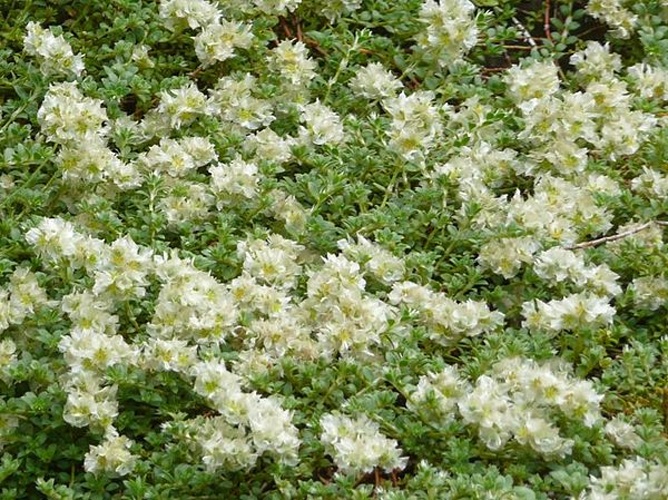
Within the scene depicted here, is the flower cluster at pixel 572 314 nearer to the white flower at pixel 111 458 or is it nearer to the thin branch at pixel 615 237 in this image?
the thin branch at pixel 615 237

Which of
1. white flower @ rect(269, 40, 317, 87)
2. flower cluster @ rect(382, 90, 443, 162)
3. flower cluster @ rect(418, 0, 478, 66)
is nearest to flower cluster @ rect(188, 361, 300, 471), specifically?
flower cluster @ rect(382, 90, 443, 162)

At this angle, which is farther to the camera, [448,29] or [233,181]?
[448,29]

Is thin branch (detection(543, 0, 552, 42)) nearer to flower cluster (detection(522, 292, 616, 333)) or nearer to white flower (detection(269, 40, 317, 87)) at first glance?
white flower (detection(269, 40, 317, 87))

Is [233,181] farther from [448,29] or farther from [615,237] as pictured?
[615,237]

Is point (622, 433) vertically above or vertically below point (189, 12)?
below

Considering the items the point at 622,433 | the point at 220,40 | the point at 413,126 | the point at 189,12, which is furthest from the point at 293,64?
the point at 622,433

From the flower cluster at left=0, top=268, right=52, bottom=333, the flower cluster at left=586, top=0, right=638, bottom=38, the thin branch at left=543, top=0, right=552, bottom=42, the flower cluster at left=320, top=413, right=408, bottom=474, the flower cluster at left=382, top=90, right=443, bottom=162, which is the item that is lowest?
the flower cluster at left=0, top=268, right=52, bottom=333

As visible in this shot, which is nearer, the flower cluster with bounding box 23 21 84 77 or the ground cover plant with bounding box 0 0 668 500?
the ground cover plant with bounding box 0 0 668 500

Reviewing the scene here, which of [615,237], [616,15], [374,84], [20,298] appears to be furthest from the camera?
[616,15]
